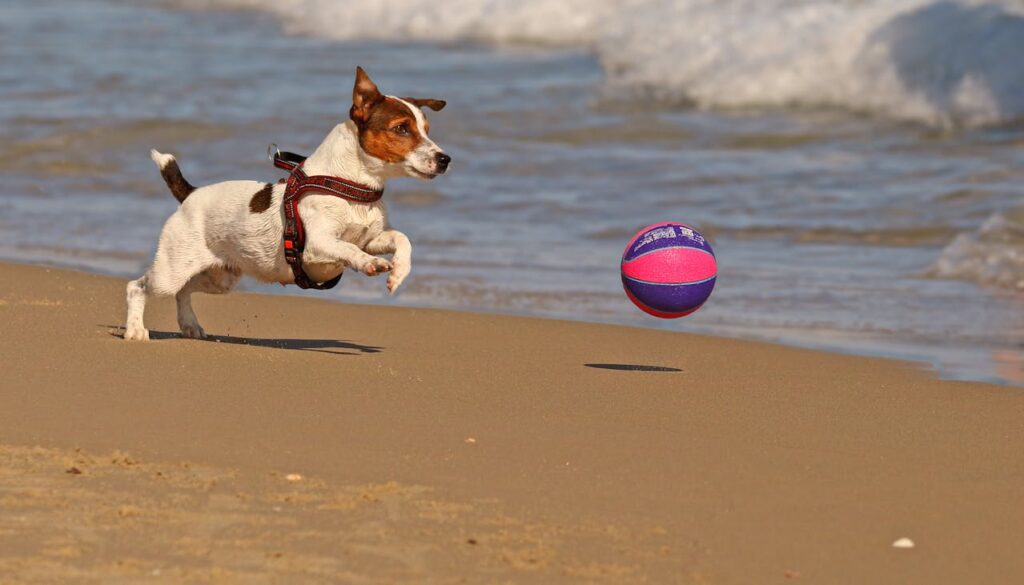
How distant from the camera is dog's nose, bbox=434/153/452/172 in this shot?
7.14 m

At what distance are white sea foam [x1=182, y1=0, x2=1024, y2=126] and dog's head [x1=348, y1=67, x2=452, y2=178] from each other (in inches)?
469

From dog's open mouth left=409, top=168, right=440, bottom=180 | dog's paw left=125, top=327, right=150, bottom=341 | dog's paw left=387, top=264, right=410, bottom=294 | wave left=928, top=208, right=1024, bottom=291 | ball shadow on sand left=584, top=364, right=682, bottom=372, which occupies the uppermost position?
wave left=928, top=208, right=1024, bottom=291

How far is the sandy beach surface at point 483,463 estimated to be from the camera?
14.3 feet

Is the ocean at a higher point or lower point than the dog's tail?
higher

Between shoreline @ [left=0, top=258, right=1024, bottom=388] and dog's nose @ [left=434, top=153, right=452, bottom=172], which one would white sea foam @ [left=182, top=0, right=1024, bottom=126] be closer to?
shoreline @ [left=0, top=258, right=1024, bottom=388]

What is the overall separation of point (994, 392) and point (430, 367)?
241cm

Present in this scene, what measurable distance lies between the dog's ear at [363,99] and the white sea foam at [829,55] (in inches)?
473

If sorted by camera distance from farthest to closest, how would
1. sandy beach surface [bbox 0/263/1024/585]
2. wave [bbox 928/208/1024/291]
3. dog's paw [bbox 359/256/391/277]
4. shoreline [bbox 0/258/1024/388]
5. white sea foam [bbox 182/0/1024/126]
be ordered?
white sea foam [bbox 182/0/1024/126]
wave [bbox 928/208/1024/291]
shoreline [bbox 0/258/1024/388]
dog's paw [bbox 359/256/391/277]
sandy beach surface [bbox 0/263/1024/585]

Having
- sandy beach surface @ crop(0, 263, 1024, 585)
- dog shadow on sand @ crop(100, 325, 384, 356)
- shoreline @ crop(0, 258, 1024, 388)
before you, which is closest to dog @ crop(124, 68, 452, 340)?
dog shadow on sand @ crop(100, 325, 384, 356)

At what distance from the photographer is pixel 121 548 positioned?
4270 millimetres

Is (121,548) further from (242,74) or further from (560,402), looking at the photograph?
(242,74)

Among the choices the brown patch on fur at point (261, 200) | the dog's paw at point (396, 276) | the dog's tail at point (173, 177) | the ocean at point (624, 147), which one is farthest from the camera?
the ocean at point (624, 147)

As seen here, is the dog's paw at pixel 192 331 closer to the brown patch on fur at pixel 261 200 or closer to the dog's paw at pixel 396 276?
the brown patch on fur at pixel 261 200

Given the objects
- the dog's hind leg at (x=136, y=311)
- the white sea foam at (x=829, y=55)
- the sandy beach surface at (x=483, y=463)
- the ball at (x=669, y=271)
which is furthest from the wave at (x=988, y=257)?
the white sea foam at (x=829, y=55)
